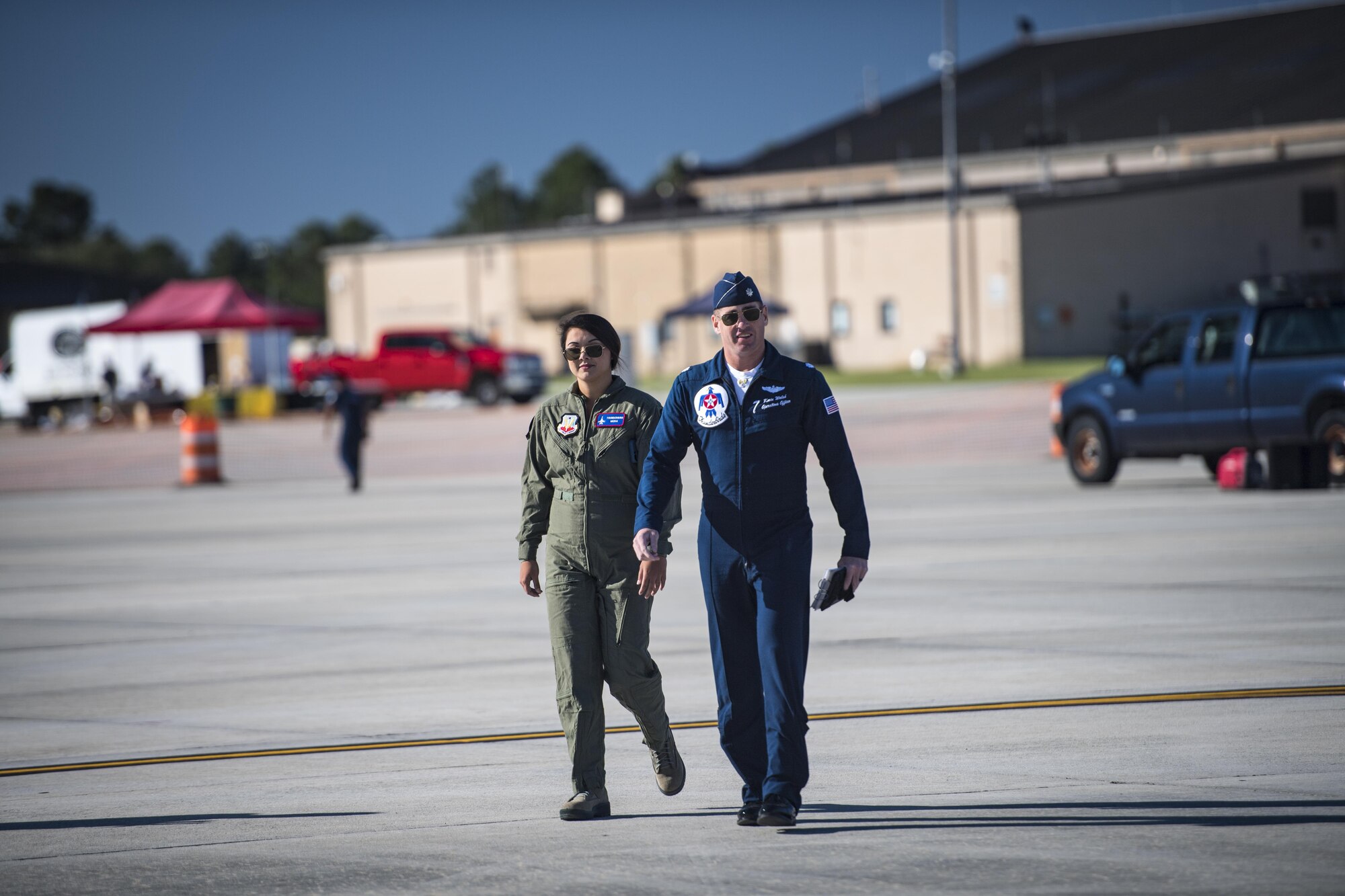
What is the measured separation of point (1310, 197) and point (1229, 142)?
8.09 m

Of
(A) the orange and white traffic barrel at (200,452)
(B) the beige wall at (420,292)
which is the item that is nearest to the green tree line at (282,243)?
(B) the beige wall at (420,292)

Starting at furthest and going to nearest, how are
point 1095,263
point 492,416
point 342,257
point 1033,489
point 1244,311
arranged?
point 342,257 < point 1095,263 < point 492,416 < point 1033,489 < point 1244,311

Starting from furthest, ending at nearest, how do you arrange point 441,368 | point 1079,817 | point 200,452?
point 441,368 → point 200,452 → point 1079,817

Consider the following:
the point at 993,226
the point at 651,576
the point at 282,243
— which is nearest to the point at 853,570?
the point at 651,576

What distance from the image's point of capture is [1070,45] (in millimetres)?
78562

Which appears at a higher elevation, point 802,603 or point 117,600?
point 802,603

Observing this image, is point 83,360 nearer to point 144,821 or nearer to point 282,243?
point 144,821

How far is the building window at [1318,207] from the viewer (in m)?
58.4

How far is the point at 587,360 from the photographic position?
243 inches

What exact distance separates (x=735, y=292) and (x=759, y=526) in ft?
2.72

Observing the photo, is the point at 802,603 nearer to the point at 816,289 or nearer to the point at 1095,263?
Result: the point at 1095,263

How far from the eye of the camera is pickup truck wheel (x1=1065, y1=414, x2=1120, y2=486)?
19719 millimetres

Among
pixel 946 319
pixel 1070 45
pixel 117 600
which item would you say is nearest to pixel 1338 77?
pixel 1070 45

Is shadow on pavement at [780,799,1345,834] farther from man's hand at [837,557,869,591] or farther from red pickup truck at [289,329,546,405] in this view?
red pickup truck at [289,329,546,405]
